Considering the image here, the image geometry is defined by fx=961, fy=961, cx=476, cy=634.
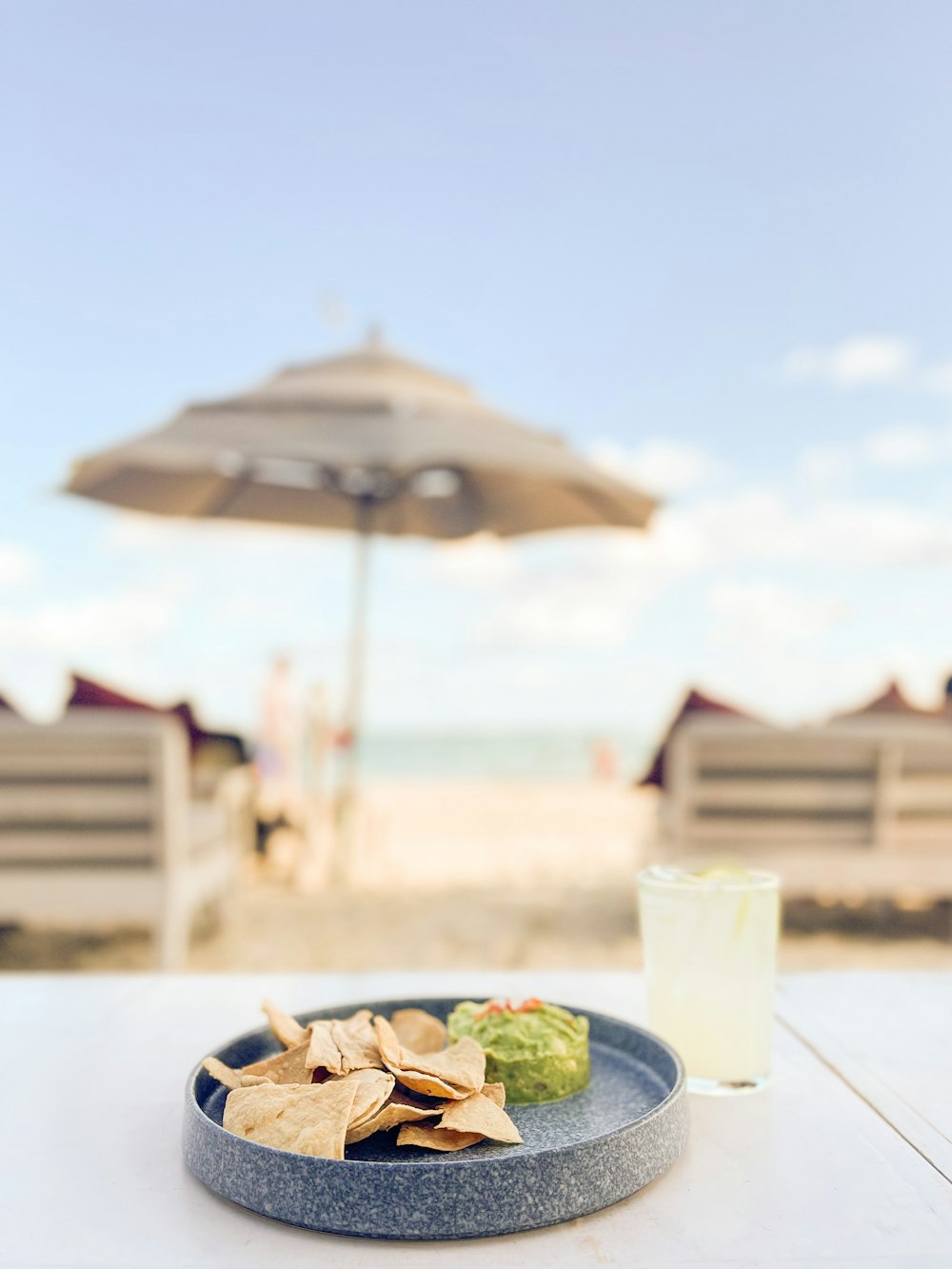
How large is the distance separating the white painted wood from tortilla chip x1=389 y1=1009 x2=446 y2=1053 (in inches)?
12.2

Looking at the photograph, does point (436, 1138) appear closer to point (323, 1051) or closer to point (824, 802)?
point (323, 1051)

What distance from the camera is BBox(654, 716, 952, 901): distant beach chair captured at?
10.9 ft

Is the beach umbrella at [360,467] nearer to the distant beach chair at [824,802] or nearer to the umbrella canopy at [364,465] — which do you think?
the umbrella canopy at [364,465]

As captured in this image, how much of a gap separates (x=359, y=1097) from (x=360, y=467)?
376cm

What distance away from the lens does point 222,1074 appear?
0.61 meters

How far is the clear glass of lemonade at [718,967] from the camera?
0.71 metres

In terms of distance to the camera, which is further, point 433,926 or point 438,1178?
point 433,926

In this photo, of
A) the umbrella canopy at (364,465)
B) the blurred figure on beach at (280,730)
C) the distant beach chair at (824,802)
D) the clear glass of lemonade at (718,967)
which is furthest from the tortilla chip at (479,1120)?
the blurred figure on beach at (280,730)

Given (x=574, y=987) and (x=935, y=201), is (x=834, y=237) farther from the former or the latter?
(x=574, y=987)

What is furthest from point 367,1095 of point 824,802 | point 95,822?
point 824,802

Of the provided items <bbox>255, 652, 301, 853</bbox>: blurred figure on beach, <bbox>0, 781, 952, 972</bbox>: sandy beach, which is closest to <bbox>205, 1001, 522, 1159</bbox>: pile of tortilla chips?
<bbox>0, 781, 952, 972</bbox>: sandy beach

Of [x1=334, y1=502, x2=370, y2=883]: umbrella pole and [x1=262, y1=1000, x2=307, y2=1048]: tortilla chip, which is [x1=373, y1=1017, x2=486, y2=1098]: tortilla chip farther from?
[x1=334, y1=502, x2=370, y2=883]: umbrella pole

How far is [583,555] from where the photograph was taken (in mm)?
35531

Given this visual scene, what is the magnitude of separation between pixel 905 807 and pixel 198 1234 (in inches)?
132
